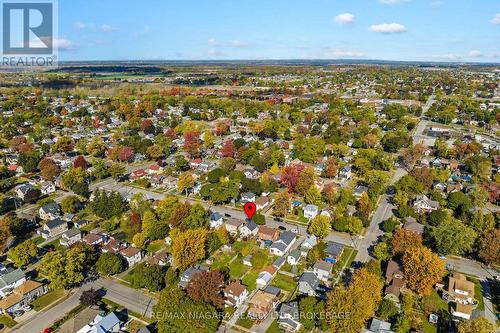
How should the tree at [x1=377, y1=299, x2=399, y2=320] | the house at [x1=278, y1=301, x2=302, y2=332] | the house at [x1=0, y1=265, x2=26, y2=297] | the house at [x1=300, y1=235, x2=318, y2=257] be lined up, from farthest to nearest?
the house at [x1=300, y1=235, x2=318, y2=257], the house at [x1=0, y1=265, x2=26, y2=297], the tree at [x1=377, y1=299, x2=399, y2=320], the house at [x1=278, y1=301, x2=302, y2=332]

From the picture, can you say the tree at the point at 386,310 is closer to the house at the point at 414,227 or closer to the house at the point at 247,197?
the house at the point at 414,227

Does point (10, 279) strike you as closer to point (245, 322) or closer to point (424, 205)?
point (245, 322)

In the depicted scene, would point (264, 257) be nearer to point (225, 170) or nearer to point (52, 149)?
point (225, 170)

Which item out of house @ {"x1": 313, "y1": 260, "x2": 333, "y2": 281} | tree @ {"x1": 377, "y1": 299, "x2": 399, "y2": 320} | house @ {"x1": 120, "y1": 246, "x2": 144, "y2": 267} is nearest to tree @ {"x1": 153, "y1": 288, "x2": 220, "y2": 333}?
house @ {"x1": 120, "y1": 246, "x2": 144, "y2": 267}

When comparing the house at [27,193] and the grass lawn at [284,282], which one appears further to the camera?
the house at [27,193]

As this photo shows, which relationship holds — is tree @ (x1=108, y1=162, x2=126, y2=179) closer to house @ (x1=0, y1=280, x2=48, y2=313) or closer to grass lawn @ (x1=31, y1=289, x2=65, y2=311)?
house @ (x1=0, y1=280, x2=48, y2=313)

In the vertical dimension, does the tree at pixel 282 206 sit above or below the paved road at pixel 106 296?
above

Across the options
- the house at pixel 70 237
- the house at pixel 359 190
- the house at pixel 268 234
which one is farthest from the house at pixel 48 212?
the house at pixel 359 190
